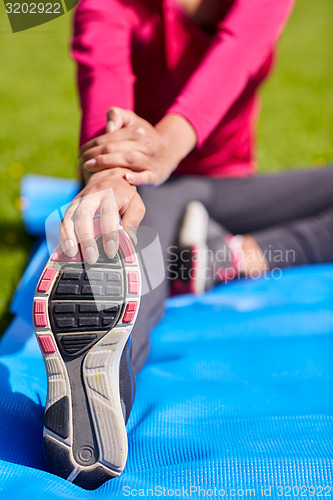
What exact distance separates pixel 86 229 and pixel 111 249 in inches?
1.7

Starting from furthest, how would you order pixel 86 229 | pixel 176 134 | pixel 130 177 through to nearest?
pixel 176 134, pixel 130 177, pixel 86 229

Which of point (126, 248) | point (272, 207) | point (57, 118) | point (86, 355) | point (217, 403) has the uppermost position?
point (126, 248)

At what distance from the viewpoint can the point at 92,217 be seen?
741 millimetres

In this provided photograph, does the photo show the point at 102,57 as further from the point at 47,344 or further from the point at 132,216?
the point at 47,344

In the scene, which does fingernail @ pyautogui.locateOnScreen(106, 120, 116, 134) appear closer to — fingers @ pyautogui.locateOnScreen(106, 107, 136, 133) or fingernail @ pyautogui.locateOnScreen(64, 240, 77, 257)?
fingers @ pyautogui.locateOnScreen(106, 107, 136, 133)

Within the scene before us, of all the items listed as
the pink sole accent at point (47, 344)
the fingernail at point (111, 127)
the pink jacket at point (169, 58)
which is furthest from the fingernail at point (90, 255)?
the pink jacket at point (169, 58)

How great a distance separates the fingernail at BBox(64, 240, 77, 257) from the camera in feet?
2.41

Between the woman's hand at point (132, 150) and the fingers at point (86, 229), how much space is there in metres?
0.12

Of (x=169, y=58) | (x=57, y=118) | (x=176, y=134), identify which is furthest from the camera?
(x=57, y=118)

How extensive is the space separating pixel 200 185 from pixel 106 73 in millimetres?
456

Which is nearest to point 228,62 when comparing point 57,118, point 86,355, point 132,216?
point 132,216

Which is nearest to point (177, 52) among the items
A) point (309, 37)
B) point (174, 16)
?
point (174, 16)

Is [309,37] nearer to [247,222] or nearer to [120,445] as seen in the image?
[247,222]

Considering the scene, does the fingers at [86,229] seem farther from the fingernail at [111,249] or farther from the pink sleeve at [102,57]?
the pink sleeve at [102,57]
